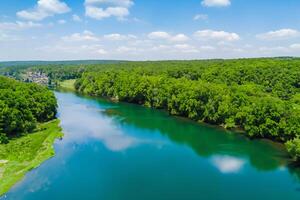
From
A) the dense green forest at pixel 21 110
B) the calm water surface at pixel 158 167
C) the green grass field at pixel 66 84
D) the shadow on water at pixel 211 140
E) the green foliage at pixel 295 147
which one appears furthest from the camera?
the green grass field at pixel 66 84

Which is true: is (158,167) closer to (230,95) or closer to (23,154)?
(23,154)

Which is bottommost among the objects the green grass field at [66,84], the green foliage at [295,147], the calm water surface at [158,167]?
the green grass field at [66,84]

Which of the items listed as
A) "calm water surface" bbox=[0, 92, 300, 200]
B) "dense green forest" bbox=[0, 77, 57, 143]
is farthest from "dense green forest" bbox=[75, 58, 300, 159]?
"dense green forest" bbox=[0, 77, 57, 143]

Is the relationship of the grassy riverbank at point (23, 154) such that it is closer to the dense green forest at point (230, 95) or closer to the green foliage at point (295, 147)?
the dense green forest at point (230, 95)

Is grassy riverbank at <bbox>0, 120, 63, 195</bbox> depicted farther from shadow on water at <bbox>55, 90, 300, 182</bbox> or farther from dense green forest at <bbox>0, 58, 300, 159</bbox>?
dense green forest at <bbox>0, 58, 300, 159</bbox>

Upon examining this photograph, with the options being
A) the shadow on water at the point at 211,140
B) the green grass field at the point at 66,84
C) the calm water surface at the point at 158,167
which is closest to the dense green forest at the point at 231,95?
the shadow on water at the point at 211,140

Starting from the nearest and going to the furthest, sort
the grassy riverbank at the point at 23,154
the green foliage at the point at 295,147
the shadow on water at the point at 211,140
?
the grassy riverbank at the point at 23,154 < the green foliage at the point at 295,147 < the shadow on water at the point at 211,140
